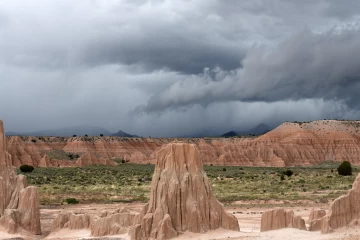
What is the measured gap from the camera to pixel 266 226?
21.2 meters

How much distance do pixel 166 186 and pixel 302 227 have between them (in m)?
6.05

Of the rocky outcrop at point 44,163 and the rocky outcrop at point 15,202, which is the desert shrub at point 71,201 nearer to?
the rocky outcrop at point 15,202

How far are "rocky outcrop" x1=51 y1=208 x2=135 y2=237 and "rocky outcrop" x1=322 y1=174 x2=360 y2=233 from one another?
9.29 metres

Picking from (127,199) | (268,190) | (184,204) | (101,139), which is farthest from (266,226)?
(101,139)

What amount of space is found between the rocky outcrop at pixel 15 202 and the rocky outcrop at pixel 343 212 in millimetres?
14812

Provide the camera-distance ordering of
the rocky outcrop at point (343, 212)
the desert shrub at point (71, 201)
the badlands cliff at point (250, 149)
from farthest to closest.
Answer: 1. the badlands cliff at point (250, 149)
2. the desert shrub at point (71, 201)
3. the rocky outcrop at point (343, 212)

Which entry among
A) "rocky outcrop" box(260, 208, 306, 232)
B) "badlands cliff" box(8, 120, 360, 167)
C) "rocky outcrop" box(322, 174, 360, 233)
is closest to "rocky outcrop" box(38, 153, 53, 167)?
"badlands cliff" box(8, 120, 360, 167)

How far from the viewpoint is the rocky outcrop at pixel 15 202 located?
2492cm

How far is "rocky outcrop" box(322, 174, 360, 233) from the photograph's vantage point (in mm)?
18953

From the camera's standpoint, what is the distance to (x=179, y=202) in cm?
2103

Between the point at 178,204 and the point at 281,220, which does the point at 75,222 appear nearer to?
the point at 178,204

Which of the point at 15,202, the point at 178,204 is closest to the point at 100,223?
the point at 178,204

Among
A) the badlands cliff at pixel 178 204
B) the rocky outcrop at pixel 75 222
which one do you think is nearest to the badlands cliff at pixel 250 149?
the rocky outcrop at pixel 75 222

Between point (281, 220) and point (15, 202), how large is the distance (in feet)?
47.8
